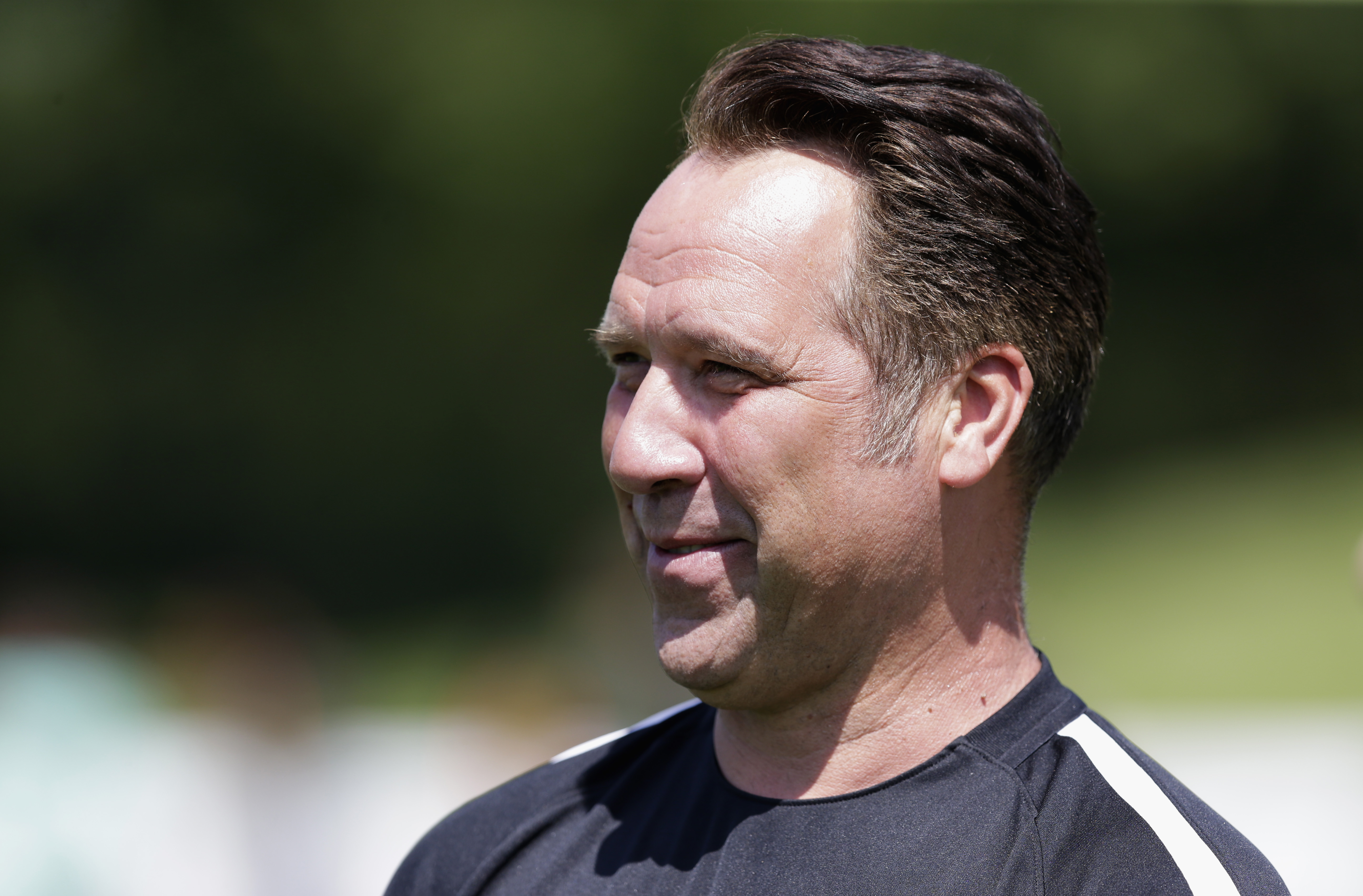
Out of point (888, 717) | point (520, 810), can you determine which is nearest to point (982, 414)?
point (888, 717)

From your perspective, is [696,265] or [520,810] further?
[520,810]

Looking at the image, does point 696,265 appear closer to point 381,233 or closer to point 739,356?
point 739,356

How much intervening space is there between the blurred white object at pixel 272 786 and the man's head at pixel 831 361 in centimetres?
376

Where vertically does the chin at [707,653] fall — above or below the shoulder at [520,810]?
above

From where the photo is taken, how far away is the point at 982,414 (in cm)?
169

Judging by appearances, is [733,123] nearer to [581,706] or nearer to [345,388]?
[581,706]

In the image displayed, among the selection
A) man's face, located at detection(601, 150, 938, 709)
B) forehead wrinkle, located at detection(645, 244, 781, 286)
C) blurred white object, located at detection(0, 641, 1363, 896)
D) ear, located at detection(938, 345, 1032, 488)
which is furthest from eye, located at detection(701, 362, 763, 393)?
blurred white object, located at detection(0, 641, 1363, 896)

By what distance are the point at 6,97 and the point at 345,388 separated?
11.1ft

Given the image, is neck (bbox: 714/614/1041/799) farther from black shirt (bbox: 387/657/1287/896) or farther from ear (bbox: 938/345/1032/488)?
ear (bbox: 938/345/1032/488)

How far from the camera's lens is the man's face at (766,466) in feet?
5.23

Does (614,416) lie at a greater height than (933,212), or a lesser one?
lesser

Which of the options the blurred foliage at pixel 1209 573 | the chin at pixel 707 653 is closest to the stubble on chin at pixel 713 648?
the chin at pixel 707 653

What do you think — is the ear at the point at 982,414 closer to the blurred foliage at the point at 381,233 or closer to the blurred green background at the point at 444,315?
the blurred green background at the point at 444,315

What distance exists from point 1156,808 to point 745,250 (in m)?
0.89
